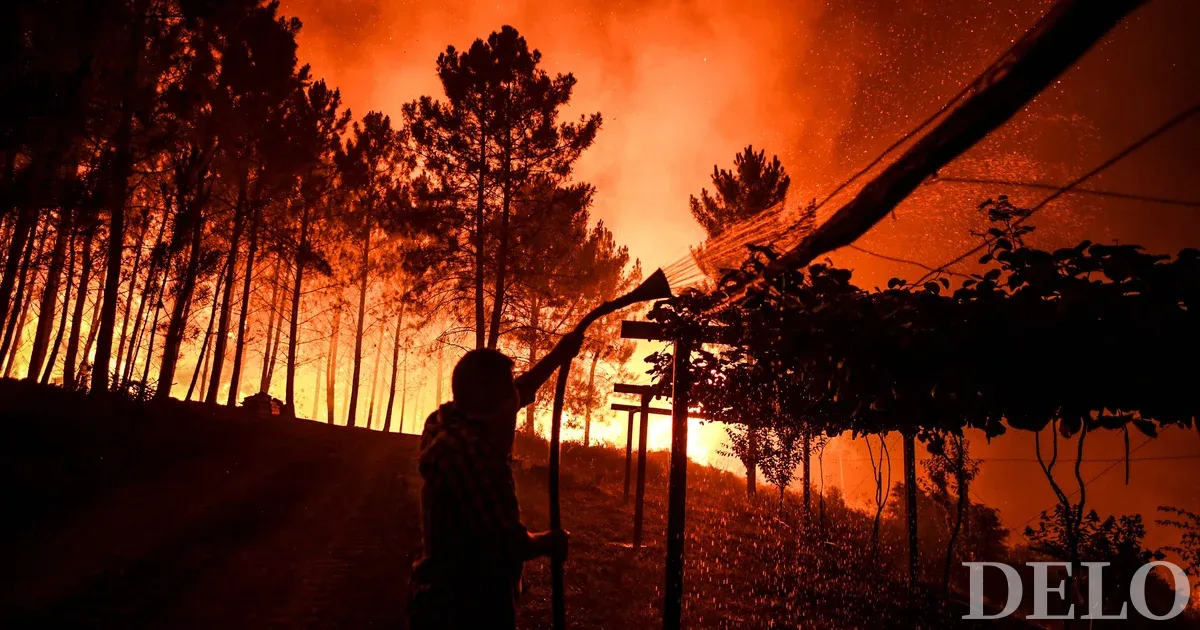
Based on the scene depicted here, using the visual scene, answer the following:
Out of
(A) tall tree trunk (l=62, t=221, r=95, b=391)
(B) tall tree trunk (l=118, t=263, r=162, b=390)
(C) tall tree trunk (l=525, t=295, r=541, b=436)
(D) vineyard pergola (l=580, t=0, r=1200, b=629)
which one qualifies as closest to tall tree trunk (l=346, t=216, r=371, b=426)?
(B) tall tree trunk (l=118, t=263, r=162, b=390)

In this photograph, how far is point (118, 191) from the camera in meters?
13.1

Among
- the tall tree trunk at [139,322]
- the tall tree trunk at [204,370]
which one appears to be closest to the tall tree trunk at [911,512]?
the tall tree trunk at [139,322]

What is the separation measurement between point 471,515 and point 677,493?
3256mm

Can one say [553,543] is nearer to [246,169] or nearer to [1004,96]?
[1004,96]

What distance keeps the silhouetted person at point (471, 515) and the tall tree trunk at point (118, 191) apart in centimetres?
1450

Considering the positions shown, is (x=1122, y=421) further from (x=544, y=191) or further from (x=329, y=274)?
(x=329, y=274)

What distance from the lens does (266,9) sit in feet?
58.7

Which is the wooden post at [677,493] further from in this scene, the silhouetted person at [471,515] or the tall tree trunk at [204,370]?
the tall tree trunk at [204,370]

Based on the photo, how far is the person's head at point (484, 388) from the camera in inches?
93.8

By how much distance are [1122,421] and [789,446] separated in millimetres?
8320

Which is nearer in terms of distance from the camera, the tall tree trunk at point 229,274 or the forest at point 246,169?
the forest at point 246,169

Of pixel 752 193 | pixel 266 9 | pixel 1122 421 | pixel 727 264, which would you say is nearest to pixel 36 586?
pixel 727 264

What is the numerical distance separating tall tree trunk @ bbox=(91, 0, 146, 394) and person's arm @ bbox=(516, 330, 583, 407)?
1420cm

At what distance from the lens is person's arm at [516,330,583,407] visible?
2.87 m
